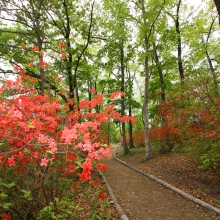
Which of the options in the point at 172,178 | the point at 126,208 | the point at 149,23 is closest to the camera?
the point at 126,208

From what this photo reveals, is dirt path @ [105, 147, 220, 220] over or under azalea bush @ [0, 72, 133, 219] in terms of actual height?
under

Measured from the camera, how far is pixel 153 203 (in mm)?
5715

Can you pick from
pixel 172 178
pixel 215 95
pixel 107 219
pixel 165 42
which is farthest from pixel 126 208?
pixel 165 42

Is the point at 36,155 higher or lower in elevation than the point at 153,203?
higher

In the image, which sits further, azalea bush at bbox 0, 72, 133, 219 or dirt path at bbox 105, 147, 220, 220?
dirt path at bbox 105, 147, 220, 220

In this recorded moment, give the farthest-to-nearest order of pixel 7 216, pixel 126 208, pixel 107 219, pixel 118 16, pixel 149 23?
pixel 118 16 → pixel 149 23 → pixel 126 208 → pixel 107 219 → pixel 7 216

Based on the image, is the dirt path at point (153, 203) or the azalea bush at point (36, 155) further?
the dirt path at point (153, 203)

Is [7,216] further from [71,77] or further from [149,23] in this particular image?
[149,23]

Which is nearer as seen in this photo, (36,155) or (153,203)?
(36,155)

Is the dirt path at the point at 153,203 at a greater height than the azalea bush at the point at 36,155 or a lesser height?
lesser

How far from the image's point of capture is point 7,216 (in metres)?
3.57

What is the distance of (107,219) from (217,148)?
426 centimetres

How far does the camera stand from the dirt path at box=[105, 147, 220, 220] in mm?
4746

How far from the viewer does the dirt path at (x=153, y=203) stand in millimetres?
4746
